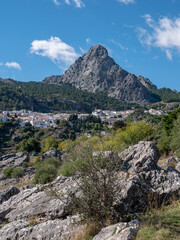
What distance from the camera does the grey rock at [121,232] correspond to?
3900 millimetres

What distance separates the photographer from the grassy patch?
3.86 metres

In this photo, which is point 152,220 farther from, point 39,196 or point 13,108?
point 13,108

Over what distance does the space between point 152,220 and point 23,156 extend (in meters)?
35.7

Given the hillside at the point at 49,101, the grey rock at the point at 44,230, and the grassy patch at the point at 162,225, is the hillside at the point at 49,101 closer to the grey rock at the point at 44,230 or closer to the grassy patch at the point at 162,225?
the grey rock at the point at 44,230

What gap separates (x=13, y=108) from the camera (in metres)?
134

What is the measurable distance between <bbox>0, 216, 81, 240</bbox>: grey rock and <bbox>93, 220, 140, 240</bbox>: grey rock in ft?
3.03

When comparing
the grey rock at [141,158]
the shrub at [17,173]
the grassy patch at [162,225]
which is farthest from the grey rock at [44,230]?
the shrub at [17,173]

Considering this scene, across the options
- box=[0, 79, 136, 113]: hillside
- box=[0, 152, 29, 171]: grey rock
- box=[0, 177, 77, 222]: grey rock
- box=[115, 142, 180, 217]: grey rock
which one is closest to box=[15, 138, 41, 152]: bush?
box=[0, 152, 29, 171]: grey rock

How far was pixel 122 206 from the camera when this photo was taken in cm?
532

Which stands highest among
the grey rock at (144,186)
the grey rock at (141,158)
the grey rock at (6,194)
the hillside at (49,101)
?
the hillside at (49,101)

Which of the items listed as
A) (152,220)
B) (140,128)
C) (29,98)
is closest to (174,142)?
(140,128)

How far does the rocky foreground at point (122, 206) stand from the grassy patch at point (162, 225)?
0.19 metres

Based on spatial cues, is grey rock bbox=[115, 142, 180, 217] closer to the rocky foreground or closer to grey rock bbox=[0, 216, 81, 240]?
the rocky foreground

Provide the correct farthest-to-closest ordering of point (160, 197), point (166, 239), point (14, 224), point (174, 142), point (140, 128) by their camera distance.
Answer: point (140, 128) → point (174, 142) → point (14, 224) → point (160, 197) → point (166, 239)
